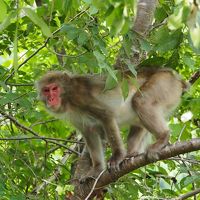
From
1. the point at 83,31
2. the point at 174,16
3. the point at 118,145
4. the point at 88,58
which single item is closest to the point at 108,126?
the point at 118,145

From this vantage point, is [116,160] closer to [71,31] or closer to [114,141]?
[114,141]

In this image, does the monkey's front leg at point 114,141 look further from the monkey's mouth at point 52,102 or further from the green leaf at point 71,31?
the green leaf at point 71,31

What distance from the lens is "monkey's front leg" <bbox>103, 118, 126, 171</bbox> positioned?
520 cm

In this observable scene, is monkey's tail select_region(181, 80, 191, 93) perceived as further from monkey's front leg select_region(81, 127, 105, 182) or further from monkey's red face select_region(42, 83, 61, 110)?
monkey's red face select_region(42, 83, 61, 110)

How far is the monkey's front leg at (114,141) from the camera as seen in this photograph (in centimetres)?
520

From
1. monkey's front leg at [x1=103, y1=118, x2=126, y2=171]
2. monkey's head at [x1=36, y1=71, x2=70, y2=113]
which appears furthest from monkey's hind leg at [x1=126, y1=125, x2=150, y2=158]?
monkey's head at [x1=36, y1=71, x2=70, y2=113]

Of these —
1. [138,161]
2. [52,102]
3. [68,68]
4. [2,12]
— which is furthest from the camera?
[52,102]

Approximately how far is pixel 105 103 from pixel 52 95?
0.58 metres

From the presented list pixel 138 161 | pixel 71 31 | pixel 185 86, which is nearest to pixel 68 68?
pixel 71 31

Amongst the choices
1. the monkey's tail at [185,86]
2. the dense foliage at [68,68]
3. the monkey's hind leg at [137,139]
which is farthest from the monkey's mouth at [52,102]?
the monkey's tail at [185,86]

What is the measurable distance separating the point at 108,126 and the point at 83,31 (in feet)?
5.74

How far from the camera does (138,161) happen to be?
4176 millimetres

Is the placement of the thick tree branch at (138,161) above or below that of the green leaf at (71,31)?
below

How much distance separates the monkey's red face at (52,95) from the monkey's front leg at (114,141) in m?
0.56
